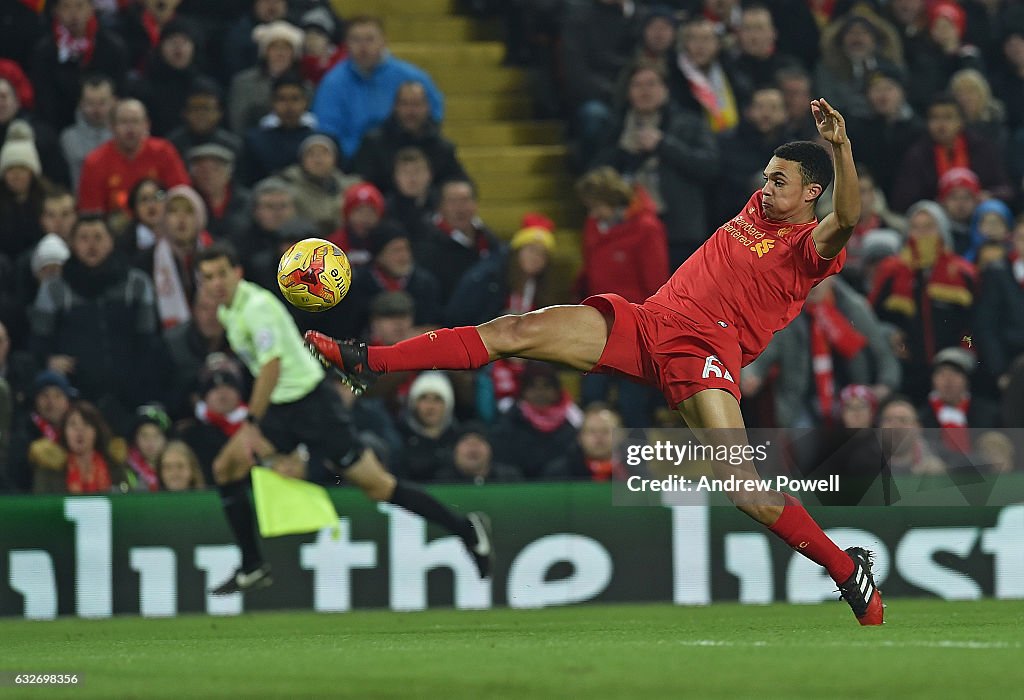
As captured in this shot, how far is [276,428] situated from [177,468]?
96 cm

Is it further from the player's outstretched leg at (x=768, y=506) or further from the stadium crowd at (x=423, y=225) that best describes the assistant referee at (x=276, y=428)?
the player's outstretched leg at (x=768, y=506)

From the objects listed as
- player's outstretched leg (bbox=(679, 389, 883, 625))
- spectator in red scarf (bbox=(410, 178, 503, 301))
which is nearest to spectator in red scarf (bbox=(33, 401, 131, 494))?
spectator in red scarf (bbox=(410, 178, 503, 301))

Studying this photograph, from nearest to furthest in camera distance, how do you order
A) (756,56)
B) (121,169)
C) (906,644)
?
(906,644), (121,169), (756,56)

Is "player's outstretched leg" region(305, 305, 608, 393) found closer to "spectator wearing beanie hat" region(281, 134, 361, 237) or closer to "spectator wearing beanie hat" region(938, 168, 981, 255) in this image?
"spectator wearing beanie hat" region(281, 134, 361, 237)

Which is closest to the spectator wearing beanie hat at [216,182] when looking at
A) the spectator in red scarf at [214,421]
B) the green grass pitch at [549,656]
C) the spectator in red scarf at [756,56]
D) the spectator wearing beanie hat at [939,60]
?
the spectator in red scarf at [214,421]

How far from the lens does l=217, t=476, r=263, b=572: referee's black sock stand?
36.8 feet

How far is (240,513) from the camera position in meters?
11.2

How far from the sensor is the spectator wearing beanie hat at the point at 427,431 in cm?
1223

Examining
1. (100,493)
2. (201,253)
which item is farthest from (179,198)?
(100,493)

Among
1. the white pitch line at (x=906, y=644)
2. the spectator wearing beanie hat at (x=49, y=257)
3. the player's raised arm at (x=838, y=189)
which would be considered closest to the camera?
the white pitch line at (x=906, y=644)

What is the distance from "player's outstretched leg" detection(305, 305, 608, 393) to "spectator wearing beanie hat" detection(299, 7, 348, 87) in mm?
6190

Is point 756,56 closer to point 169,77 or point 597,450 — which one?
point 597,450

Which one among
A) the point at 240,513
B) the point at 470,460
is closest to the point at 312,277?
the point at 240,513

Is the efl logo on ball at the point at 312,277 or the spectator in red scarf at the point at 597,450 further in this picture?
the spectator in red scarf at the point at 597,450
